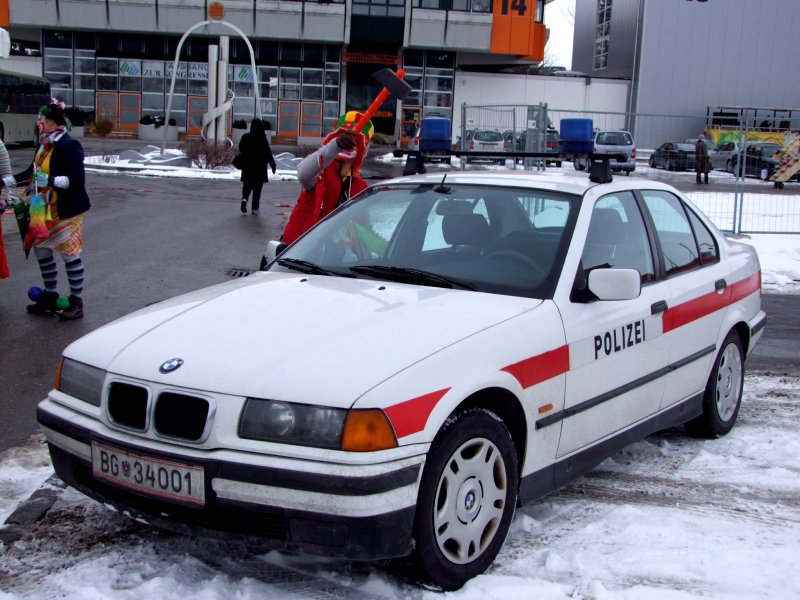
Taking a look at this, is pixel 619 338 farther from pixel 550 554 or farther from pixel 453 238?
pixel 550 554

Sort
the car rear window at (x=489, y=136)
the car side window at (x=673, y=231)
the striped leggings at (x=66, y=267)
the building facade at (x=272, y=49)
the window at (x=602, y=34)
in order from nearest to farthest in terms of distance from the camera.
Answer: the car side window at (x=673, y=231) < the striped leggings at (x=66, y=267) < the car rear window at (x=489, y=136) < the building facade at (x=272, y=49) < the window at (x=602, y=34)

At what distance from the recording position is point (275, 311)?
3.81 metres

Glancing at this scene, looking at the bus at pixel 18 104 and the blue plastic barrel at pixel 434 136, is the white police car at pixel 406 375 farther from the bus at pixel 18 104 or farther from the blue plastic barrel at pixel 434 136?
the bus at pixel 18 104

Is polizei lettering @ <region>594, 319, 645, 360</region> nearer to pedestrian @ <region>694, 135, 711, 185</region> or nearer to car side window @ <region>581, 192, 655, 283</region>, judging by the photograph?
car side window @ <region>581, 192, 655, 283</region>

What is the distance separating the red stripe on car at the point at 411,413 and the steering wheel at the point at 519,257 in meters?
1.16

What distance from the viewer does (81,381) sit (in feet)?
11.9

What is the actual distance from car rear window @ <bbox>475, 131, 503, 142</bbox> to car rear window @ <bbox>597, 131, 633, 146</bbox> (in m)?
6.28

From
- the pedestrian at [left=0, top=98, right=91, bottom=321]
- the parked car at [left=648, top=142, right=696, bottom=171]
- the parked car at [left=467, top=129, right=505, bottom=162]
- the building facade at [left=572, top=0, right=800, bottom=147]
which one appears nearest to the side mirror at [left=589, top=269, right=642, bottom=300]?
the pedestrian at [left=0, top=98, right=91, bottom=321]

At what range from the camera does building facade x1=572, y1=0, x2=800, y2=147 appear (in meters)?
50.0

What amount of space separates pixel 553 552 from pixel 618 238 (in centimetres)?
169

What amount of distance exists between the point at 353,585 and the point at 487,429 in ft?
2.51

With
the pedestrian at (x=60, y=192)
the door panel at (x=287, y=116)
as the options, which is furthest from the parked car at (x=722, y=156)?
the pedestrian at (x=60, y=192)

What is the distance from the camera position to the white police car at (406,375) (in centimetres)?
311

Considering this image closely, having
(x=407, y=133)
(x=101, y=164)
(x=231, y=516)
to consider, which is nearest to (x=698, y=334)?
(x=231, y=516)
